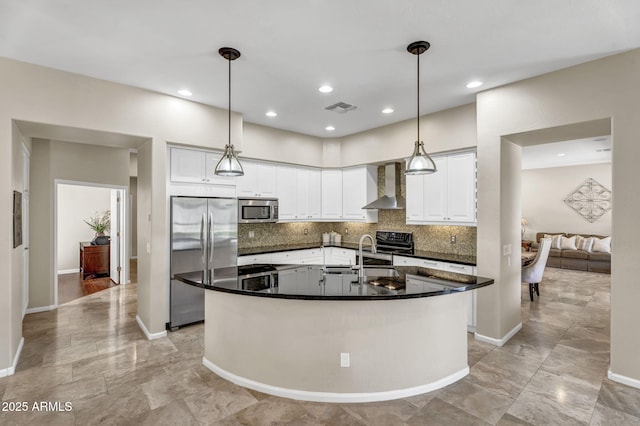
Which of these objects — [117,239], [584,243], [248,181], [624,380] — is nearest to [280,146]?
[248,181]

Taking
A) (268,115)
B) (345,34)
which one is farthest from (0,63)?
(345,34)

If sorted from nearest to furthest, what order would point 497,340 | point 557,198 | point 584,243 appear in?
point 497,340 → point 584,243 → point 557,198

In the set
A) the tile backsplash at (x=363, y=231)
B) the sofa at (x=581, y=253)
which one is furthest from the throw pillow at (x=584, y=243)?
the tile backsplash at (x=363, y=231)

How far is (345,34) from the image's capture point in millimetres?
2732

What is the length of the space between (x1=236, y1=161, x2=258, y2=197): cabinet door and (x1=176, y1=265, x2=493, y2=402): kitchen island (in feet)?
8.15

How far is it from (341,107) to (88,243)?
7.42m

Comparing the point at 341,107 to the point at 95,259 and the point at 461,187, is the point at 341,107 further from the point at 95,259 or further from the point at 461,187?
the point at 95,259

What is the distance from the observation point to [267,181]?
5.64 meters

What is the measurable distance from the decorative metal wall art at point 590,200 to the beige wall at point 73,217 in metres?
13.3

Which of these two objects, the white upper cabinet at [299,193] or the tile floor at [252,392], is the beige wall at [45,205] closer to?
the tile floor at [252,392]

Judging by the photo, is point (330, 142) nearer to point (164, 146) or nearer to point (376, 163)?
point (376, 163)

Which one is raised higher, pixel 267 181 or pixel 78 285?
pixel 267 181

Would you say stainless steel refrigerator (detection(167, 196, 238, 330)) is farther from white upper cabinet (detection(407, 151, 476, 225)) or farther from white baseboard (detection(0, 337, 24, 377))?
white upper cabinet (detection(407, 151, 476, 225))

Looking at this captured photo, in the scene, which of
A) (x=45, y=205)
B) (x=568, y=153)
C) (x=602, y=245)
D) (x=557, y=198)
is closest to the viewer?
(x=45, y=205)
